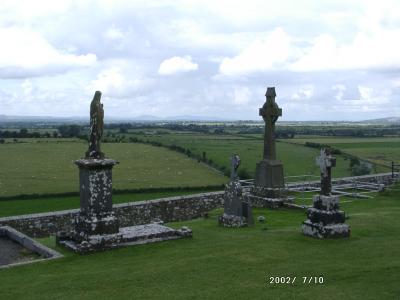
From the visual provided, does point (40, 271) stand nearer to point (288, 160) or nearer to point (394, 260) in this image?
point (394, 260)

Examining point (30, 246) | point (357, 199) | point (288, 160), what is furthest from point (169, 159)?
point (30, 246)

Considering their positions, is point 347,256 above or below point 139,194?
above

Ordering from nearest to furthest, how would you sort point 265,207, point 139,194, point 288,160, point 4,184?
point 265,207
point 139,194
point 4,184
point 288,160

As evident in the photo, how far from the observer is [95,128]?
11.8 m

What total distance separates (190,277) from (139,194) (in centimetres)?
2594

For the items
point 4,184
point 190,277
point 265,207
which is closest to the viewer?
point 190,277

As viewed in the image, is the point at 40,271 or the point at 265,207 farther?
the point at 265,207

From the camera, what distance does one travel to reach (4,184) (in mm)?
39281

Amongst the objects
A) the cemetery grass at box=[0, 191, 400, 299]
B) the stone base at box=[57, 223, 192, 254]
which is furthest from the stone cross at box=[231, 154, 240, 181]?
the stone base at box=[57, 223, 192, 254]

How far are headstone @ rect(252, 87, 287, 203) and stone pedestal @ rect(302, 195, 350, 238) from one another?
6.15 m

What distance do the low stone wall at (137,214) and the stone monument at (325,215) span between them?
7813mm

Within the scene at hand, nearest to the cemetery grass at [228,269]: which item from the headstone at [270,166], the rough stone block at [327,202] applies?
the rough stone block at [327,202]

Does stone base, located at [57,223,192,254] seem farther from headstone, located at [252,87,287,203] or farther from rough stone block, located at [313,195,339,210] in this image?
headstone, located at [252,87,287,203]

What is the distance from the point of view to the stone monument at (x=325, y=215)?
1190 cm
